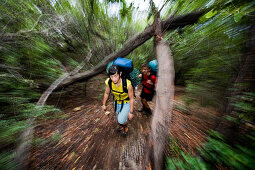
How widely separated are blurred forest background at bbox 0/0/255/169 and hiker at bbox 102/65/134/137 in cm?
94

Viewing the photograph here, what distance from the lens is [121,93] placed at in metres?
1.48

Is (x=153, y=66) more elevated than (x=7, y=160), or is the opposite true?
(x=153, y=66)

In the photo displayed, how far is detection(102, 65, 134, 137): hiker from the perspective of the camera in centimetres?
131

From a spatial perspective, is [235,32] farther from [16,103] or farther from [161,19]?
[16,103]

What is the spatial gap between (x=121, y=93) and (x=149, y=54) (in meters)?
2.07

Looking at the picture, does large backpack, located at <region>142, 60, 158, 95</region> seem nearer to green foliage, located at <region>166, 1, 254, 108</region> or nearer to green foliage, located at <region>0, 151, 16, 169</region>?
green foliage, located at <region>166, 1, 254, 108</region>

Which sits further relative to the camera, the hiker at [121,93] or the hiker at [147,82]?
the hiker at [147,82]

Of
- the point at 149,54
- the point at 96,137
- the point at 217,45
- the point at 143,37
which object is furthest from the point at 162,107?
the point at 149,54

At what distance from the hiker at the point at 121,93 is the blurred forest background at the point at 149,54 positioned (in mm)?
939

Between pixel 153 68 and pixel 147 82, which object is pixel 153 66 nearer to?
pixel 153 68

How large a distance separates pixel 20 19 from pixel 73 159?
107 inches

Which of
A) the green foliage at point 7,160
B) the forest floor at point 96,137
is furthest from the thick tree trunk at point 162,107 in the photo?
the green foliage at point 7,160

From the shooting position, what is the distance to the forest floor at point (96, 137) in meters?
1.20

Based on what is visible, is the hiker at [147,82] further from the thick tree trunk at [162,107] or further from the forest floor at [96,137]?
the thick tree trunk at [162,107]
